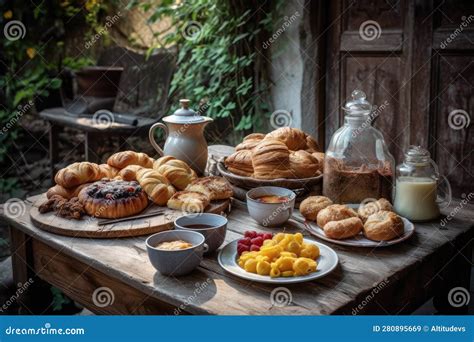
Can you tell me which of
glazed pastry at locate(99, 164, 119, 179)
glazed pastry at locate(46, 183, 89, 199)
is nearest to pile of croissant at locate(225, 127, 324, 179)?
glazed pastry at locate(99, 164, 119, 179)

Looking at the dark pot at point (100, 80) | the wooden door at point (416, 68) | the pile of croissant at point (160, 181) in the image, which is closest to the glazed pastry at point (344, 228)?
the pile of croissant at point (160, 181)

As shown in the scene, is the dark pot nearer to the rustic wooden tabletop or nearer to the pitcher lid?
the pitcher lid

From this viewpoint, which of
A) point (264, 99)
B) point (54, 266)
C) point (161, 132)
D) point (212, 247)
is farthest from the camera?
point (161, 132)

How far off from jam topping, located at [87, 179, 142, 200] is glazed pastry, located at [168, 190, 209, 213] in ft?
0.41

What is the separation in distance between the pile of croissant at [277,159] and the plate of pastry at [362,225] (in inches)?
9.4

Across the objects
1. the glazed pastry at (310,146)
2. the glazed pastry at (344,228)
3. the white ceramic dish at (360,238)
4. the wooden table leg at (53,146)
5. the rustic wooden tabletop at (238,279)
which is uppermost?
the glazed pastry at (310,146)

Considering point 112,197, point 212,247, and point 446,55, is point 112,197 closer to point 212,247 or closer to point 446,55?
point 212,247

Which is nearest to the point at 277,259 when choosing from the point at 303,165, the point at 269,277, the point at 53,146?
the point at 269,277

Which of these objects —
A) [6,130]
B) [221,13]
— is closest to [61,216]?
[221,13]

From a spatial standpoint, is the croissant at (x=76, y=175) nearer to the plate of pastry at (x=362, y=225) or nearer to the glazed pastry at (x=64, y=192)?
the glazed pastry at (x=64, y=192)

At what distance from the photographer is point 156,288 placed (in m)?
1.45

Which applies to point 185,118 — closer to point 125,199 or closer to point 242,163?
point 242,163

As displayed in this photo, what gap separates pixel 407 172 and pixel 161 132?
3637mm

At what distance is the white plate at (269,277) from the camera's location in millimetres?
1428
